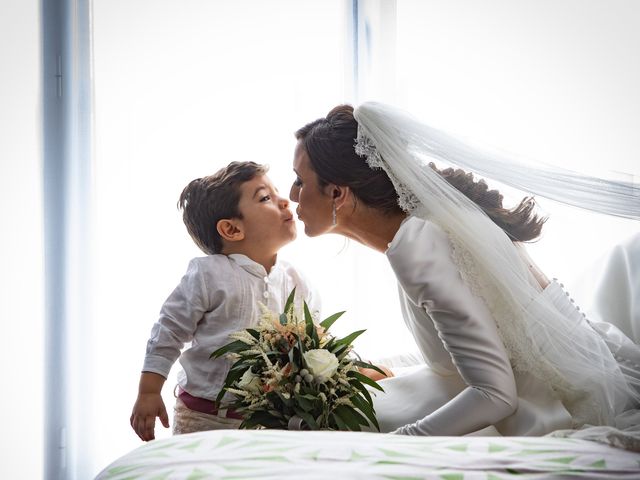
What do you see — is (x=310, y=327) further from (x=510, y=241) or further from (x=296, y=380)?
(x=510, y=241)

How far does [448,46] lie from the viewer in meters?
3.71

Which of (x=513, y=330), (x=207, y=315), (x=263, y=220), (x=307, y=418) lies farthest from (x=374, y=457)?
(x=263, y=220)

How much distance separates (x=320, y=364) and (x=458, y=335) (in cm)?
36

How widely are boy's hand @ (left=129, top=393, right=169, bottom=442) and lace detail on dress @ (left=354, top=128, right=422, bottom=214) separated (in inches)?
38.3

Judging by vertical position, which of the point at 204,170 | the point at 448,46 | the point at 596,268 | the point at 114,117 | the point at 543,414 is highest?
the point at 448,46

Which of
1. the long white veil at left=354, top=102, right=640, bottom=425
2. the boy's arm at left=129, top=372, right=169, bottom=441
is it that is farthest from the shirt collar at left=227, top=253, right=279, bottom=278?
the long white veil at left=354, top=102, right=640, bottom=425

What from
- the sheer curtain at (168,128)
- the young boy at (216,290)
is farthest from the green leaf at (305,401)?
the sheer curtain at (168,128)

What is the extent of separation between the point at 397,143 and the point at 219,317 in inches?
32.6

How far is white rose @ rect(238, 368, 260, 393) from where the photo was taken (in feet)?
6.11

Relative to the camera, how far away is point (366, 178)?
2.15 m

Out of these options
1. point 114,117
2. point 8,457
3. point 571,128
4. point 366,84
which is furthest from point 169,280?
point 571,128

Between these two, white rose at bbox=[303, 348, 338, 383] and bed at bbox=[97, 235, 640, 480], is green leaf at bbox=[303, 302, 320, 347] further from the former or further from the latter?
bed at bbox=[97, 235, 640, 480]

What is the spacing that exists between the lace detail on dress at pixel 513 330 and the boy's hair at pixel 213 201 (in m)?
0.86

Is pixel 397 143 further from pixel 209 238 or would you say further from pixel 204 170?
pixel 204 170
